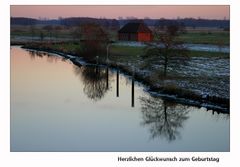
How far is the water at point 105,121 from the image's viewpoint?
34.5 feet

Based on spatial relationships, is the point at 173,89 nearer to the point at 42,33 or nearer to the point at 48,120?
the point at 48,120

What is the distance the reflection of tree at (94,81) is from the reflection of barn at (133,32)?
5509 millimetres

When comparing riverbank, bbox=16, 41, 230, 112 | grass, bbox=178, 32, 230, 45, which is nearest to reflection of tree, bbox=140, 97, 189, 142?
riverbank, bbox=16, 41, 230, 112

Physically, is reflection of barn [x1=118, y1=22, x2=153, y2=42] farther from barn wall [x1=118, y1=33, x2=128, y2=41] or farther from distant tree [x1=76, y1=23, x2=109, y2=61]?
distant tree [x1=76, y1=23, x2=109, y2=61]

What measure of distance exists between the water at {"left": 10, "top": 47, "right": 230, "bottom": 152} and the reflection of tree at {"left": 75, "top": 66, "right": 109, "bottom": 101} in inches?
1.8

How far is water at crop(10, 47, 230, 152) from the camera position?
10516 millimetres

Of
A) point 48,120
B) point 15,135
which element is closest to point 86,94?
point 48,120

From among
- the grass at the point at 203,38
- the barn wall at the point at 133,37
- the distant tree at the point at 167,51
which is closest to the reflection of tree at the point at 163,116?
the distant tree at the point at 167,51

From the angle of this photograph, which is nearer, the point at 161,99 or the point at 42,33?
the point at 161,99

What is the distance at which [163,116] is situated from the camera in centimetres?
1264
